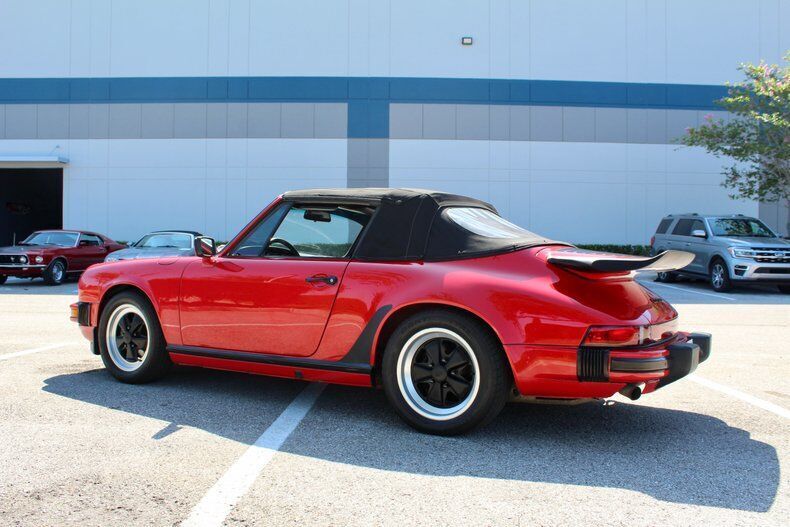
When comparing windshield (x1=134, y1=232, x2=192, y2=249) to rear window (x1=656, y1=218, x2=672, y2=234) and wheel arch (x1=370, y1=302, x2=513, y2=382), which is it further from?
rear window (x1=656, y1=218, x2=672, y2=234)

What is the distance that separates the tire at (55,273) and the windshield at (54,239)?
0.67 meters

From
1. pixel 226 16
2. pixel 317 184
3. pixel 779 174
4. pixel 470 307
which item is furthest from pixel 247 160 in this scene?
pixel 470 307

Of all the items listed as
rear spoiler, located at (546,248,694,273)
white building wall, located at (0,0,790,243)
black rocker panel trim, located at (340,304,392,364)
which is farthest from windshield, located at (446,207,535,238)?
white building wall, located at (0,0,790,243)

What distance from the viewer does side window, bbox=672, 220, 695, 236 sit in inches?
603

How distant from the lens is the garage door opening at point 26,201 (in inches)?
1305

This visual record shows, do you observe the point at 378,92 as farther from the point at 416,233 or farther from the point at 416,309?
the point at 416,309

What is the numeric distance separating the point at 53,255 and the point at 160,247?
138 inches

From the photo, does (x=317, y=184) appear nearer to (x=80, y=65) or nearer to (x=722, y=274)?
(x=80, y=65)

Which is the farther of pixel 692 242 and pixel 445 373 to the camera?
pixel 692 242

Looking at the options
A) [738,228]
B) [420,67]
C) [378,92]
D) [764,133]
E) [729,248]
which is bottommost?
[729,248]

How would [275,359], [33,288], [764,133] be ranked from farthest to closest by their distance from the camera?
[764,133] < [33,288] < [275,359]

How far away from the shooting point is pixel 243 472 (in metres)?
3.05

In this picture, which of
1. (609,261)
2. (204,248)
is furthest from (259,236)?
(609,261)

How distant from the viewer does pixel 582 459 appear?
3312 mm
